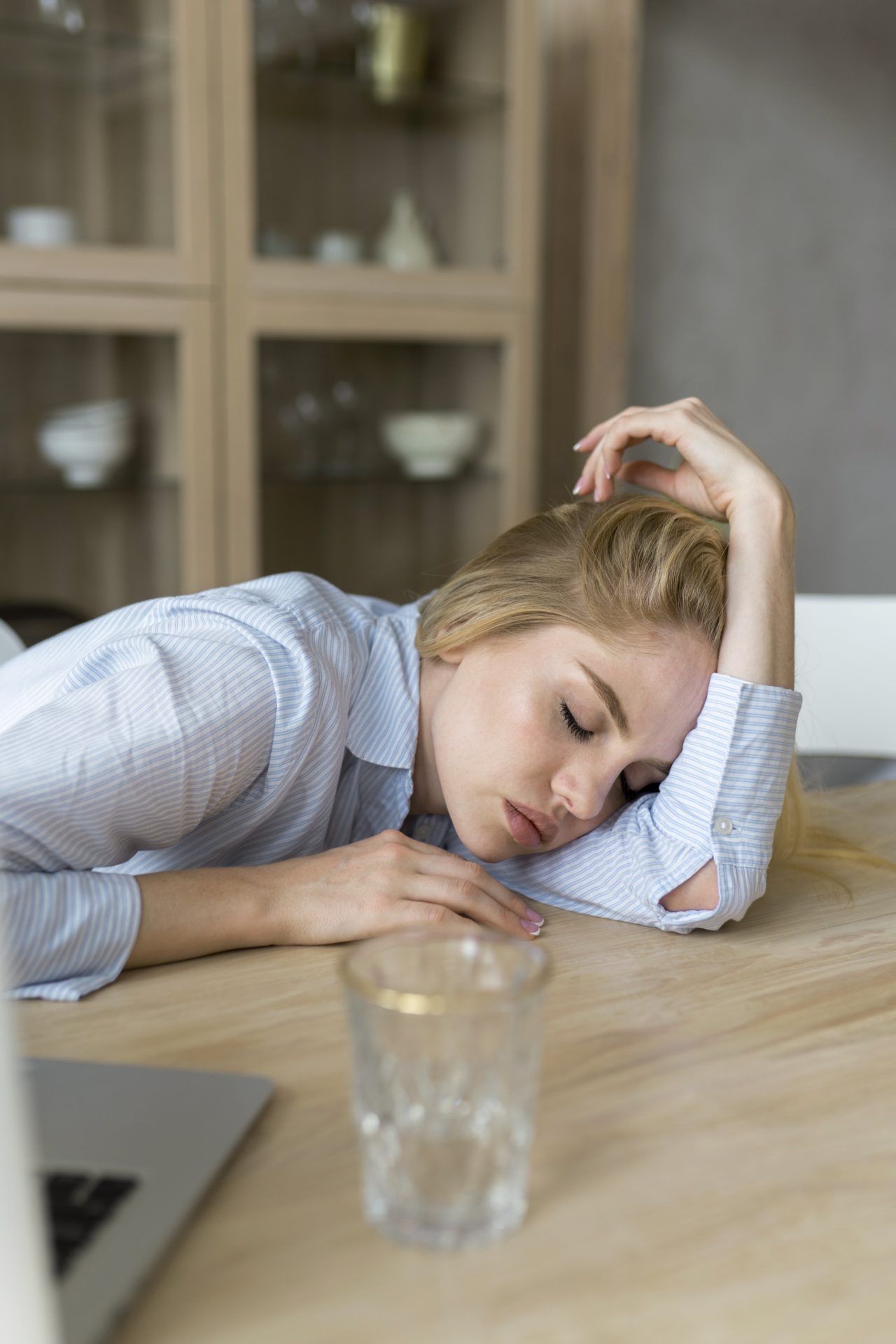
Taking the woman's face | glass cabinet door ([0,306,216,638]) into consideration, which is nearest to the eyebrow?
the woman's face

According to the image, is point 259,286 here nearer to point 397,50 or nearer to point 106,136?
point 106,136

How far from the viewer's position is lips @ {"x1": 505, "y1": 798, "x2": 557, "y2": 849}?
1.02 m

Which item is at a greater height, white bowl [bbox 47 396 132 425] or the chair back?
white bowl [bbox 47 396 132 425]

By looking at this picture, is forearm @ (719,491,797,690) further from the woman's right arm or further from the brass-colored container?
the brass-colored container

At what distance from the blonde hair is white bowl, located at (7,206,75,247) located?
147cm

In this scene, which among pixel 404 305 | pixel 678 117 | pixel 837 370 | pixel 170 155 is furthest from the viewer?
pixel 837 370

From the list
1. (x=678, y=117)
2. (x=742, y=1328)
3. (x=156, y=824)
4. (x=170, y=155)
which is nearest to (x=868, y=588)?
(x=678, y=117)

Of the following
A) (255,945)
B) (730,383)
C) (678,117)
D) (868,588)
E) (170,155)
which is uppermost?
(678,117)

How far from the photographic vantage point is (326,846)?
114 centimetres

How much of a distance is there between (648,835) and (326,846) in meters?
0.28

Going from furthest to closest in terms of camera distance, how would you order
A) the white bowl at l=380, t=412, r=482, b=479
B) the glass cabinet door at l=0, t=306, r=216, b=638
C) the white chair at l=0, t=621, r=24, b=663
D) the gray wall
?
the gray wall, the white bowl at l=380, t=412, r=482, b=479, the glass cabinet door at l=0, t=306, r=216, b=638, the white chair at l=0, t=621, r=24, b=663

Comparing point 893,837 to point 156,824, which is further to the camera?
point 893,837

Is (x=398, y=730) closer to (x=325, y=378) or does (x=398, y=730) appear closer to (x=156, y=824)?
(x=156, y=824)

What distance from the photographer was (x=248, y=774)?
976mm
